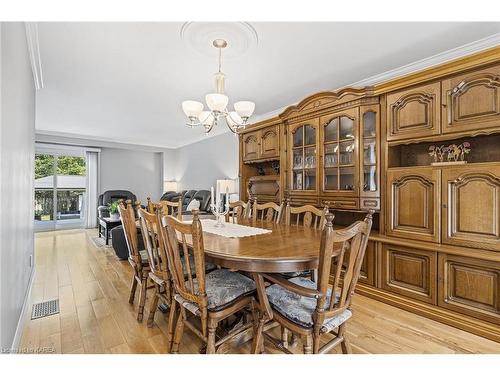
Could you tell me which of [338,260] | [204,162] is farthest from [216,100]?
[204,162]

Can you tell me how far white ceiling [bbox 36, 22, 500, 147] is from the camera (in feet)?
6.88

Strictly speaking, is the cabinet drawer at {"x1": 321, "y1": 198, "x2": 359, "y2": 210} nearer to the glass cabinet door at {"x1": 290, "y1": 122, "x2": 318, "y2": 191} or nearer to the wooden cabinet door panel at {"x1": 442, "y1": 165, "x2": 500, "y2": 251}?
the glass cabinet door at {"x1": 290, "y1": 122, "x2": 318, "y2": 191}

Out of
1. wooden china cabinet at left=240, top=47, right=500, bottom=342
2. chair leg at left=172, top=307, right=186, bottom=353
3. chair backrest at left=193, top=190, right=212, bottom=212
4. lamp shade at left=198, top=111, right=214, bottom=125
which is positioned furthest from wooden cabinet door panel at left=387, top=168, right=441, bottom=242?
chair backrest at left=193, top=190, right=212, bottom=212

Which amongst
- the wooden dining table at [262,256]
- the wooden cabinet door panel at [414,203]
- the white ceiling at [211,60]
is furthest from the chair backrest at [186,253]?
the wooden cabinet door panel at [414,203]

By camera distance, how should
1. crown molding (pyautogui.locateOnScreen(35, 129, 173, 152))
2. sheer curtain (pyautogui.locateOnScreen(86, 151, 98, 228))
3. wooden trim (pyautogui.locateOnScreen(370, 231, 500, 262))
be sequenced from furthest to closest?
sheer curtain (pyautogui.locateOnScreen(86, 151, 98, 228)) < crown molding (pyautogui.locateOnScreen(35, 129, 173, 152)) < wooden trim (pyautogui.locateOnScreen(370, 231, 500, 262))

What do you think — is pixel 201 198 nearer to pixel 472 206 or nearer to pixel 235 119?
pixel 235 119

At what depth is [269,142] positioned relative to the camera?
3.82 metres

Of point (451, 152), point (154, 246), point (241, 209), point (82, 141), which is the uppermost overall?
point (82, 141)

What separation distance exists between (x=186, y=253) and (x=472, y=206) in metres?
2.17

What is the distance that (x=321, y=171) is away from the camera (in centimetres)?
306

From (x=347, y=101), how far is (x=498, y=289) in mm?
2050

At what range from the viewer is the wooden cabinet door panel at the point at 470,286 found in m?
1.88

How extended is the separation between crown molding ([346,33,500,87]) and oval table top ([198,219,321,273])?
84.7 inches
